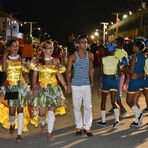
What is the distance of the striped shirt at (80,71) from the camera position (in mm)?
7902

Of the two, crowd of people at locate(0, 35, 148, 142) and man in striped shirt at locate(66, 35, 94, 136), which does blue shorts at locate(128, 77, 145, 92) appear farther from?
man in striped shirt at locate(66, 35, 94, 136)

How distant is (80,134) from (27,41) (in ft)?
37.4

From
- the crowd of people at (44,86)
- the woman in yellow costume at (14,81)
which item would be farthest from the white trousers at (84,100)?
the woman in yellow costume at (14,81)

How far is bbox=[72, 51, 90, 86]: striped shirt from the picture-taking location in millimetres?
7902

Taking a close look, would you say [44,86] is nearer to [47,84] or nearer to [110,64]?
[47,84]

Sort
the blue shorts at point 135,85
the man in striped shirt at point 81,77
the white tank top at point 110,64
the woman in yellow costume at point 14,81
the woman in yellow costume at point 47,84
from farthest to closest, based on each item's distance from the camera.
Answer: the white tank top at point 110,64 → the blue shorts at point 135,85 → the man in striped shirt at point 81,77 → the woman in yellow costume at point 14,81 → the woman in yellow costume at point 47,84

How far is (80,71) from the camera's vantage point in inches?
312

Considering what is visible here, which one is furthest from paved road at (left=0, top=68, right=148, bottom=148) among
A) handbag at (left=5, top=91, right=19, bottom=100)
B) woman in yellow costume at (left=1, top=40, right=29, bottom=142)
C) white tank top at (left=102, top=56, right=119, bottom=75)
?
white tank top at (left=102, top=56, right=119, bottom=75)

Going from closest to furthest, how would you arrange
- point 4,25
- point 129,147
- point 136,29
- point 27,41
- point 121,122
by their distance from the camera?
point 129,147 < point 121,122 < point 27,41 < point 136,29 < point 4,25

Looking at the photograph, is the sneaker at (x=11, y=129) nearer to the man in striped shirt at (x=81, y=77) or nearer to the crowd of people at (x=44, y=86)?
the crowd of people at (x=44, y=86)

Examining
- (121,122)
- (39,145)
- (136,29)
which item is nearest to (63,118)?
(121,122)

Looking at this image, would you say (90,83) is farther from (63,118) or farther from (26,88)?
(63,118)

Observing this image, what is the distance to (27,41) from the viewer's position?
18984 mm

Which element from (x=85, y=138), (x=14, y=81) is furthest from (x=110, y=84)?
(x=14, y=81)
